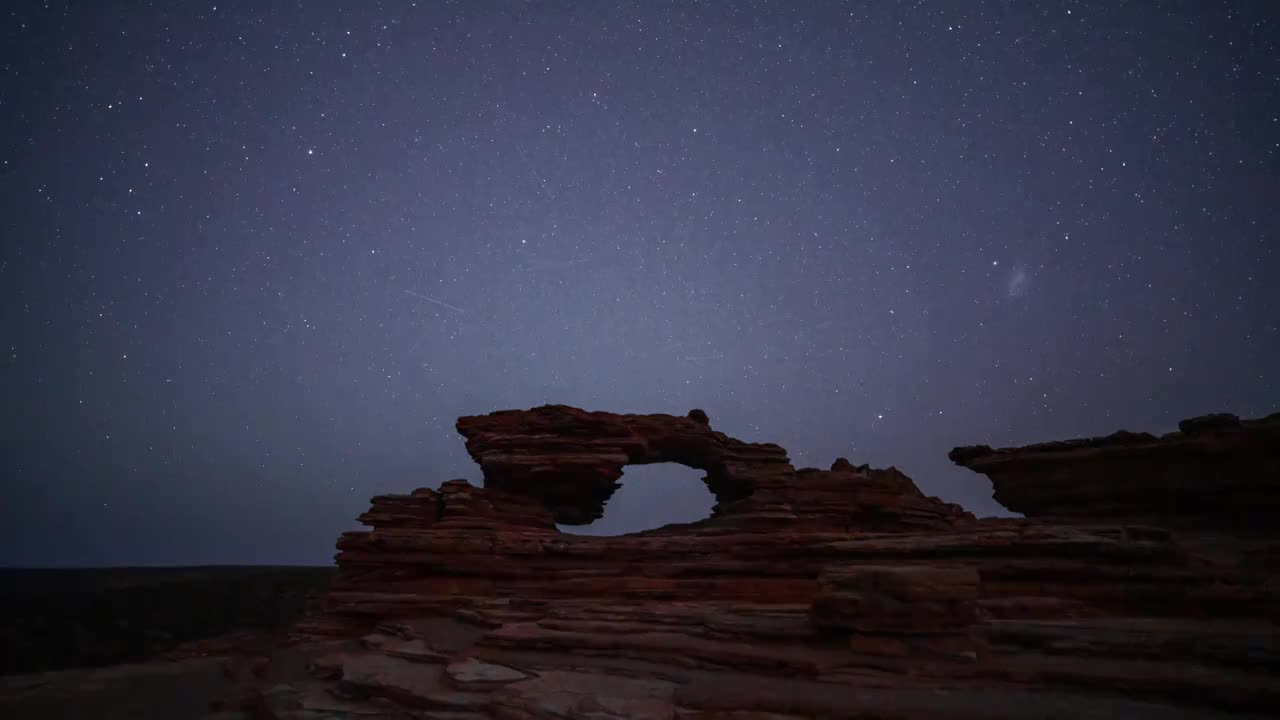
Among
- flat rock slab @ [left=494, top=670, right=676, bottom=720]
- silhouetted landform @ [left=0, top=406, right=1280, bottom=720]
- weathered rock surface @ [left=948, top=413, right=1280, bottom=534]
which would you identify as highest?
weathered rock surface @ [left=948, top=413, right=1280, bottom=534]

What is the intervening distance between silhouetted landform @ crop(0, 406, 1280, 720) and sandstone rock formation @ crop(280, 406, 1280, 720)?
44mm

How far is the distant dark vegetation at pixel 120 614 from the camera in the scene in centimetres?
3453

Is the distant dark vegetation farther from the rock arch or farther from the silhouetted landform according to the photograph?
the silhouetted landform

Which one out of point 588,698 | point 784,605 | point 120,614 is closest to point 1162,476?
point 784,605

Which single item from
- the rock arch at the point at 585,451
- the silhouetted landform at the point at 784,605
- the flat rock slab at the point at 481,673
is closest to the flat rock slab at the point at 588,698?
the silhouetted landform at the point at 784,605

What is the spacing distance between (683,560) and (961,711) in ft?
30.2

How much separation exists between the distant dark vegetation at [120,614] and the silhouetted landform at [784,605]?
15445 millimetres

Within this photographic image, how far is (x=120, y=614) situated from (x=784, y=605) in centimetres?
5540

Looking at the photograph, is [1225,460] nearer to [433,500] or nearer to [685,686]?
[685,686]

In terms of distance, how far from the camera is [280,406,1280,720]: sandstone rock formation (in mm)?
7652

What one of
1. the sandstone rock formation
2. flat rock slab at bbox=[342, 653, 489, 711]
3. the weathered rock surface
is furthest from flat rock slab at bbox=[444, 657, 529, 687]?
the weathered rock surface

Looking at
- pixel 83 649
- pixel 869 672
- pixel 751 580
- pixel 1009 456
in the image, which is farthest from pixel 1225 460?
pixel 83 649

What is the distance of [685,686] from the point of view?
8.50 m

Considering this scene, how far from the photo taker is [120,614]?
4522 centimetres
